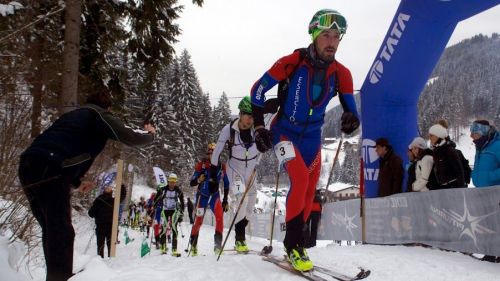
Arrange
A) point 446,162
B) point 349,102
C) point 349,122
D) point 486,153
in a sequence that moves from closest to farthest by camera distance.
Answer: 1. point 349,122
2. point 349,102
3. point 486,153
4. point 446,162

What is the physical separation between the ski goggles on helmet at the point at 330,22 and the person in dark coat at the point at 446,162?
2.82 metres

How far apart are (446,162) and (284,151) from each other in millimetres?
3100

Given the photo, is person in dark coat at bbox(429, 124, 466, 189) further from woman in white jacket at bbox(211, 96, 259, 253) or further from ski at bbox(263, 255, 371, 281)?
ski at bbox(263, 255, 371, 281)

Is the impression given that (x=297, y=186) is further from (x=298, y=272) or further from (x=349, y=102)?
(x=349, y=102)

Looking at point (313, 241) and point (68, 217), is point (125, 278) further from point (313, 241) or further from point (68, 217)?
point (313, 241)

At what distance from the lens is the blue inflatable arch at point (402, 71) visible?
8055 millimetres

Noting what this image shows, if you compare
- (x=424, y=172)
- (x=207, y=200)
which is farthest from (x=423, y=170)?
(x=207, y=200)

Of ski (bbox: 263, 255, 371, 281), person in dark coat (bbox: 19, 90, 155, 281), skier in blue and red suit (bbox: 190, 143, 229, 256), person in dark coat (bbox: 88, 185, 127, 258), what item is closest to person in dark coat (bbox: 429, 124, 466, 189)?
ski (bbox: 263, 255, 371, 281)

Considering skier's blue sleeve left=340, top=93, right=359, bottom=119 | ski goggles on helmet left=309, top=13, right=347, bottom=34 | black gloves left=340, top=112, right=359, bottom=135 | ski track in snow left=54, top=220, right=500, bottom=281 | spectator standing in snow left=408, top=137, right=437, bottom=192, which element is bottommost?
ski track in snow left=54, top=220, right=500, bottom=281

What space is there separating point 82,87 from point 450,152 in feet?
28.8

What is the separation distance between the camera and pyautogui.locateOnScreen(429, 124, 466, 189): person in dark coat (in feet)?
20.0

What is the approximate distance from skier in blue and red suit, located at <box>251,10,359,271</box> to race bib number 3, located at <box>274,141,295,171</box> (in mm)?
49

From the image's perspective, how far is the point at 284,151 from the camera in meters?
4.31

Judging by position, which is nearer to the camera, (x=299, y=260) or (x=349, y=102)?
(x=299, y=260)
